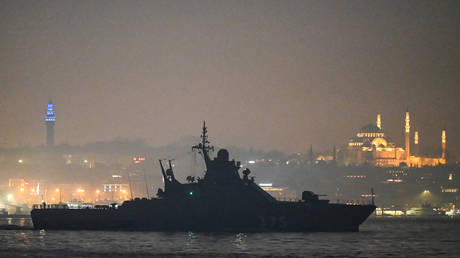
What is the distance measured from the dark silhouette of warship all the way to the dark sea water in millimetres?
1677

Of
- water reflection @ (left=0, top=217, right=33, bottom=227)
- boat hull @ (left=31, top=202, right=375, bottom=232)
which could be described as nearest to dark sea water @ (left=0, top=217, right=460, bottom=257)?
boat hull @ (left=31, top=202, right=375, bottom=232)

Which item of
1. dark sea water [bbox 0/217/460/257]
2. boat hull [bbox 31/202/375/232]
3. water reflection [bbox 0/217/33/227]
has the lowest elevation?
dark sea water [bbox 0/217/460/257]

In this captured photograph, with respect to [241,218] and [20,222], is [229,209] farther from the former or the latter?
[20,222]

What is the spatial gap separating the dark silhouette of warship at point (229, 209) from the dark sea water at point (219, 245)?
168 centimetres

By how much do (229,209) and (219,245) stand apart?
11331 mm

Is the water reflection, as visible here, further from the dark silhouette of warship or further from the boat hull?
the dark silhouette of warship

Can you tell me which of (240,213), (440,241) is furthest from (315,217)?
(440,241)

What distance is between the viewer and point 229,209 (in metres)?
82.1

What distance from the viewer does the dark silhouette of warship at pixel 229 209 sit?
269ft

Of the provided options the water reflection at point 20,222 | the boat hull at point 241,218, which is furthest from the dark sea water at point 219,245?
the water reflection at point 20,222

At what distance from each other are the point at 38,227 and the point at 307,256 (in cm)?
3835

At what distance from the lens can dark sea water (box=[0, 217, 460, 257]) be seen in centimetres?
6631

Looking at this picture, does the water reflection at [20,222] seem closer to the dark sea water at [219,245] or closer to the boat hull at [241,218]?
the boat hull at [241,218]

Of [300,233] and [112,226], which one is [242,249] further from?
[112,226]
